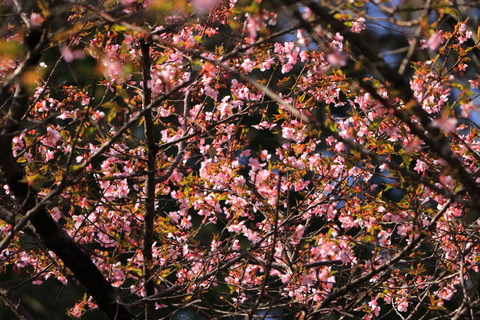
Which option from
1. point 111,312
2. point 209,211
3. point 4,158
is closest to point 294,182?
point 209,211

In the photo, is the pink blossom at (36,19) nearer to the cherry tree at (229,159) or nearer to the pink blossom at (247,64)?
the cherry tree at (229,159)

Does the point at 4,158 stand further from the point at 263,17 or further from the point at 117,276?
the point at 263,17

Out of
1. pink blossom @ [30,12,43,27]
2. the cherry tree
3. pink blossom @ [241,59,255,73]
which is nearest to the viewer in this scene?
pink blossom @ [30,12,43,27]

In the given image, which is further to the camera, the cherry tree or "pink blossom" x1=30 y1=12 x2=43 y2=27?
the cherry tree

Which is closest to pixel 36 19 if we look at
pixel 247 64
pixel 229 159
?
pixel 247 64

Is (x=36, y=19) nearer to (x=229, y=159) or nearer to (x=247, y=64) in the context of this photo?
(x=247, y=64)

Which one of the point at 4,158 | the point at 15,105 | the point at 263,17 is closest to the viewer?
the point at 263,17

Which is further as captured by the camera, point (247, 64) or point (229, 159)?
point (229, 159)

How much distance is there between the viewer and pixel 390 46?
11.7 m

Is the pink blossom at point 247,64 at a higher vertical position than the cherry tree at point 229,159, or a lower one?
higher

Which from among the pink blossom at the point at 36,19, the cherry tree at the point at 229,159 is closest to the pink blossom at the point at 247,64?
the cherry tree at the point at 229,159

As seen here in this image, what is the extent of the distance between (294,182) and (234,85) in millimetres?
854

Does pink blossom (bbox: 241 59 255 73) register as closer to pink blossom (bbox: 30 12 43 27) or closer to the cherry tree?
the cherry tree

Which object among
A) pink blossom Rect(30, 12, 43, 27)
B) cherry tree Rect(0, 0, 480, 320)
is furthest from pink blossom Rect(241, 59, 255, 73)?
pink blossom Rect(30, 12, 43, 27)
